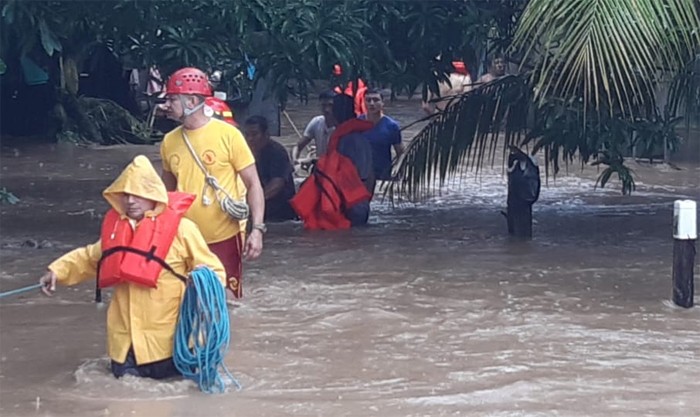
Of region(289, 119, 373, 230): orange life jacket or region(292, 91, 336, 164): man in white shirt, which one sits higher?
region(292, 91, 336, 164): man in white shirt

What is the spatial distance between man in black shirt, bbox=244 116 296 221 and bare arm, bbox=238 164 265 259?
166 inches

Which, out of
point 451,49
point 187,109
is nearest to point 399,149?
point 451,49

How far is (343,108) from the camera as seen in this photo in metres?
13.2

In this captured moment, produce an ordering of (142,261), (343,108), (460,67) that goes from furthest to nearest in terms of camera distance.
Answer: (343,108) < (460,67) < (142,261)

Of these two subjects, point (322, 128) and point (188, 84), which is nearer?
point (188, 84)

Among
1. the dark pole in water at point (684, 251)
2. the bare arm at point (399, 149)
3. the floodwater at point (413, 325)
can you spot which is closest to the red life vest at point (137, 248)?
the floodwater at point (413, 325)

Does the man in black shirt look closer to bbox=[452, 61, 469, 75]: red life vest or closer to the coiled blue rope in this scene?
bbox=[452, 61, 469, 75]: red life vest

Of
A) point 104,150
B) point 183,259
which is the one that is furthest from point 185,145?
point 104,150

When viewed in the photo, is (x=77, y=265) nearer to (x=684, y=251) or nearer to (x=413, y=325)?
(x=413, y=325)

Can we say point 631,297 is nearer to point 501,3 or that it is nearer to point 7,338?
point 501,3

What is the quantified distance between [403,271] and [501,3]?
263 cm

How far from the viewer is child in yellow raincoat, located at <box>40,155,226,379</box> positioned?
6656mm

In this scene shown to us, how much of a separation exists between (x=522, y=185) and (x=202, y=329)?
5.59 metres

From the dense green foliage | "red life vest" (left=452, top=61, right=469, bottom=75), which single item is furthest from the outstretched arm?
"red life vest" (left=452, top=61, right=469, bottom=75)
